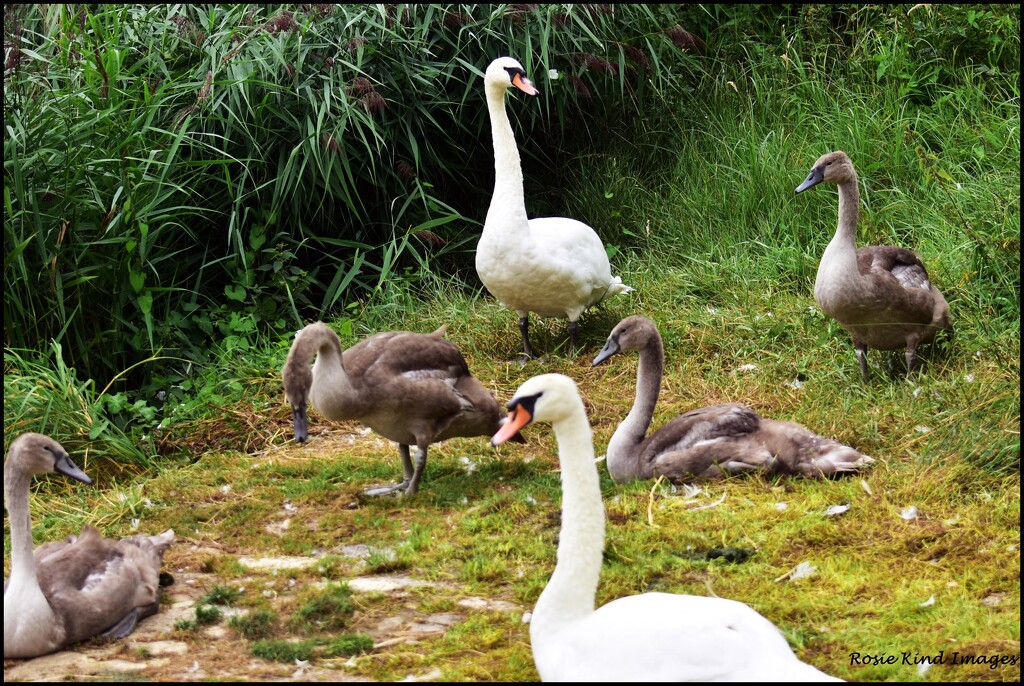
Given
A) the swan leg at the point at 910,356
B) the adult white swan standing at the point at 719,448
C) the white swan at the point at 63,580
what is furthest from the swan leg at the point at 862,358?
the white swan at the point at 63,580

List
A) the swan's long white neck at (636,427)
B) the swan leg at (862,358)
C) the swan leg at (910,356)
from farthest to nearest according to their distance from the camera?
the swan leg at (862,358) → the swan leg at (910,356) → the swan's long white neck at (636,427)

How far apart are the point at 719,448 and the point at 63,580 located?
2932 millimetres

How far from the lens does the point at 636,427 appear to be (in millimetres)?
A: 5629

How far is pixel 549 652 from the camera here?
3467 mm

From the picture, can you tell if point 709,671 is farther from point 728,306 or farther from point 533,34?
point 533,34

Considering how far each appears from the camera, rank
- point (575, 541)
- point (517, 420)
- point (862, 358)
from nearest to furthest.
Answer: point (575, 541) → point (517, 420) → point (862, 358)

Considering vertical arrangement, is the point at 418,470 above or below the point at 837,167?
below

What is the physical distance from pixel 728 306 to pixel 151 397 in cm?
379

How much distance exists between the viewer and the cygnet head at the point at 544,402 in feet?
12.1

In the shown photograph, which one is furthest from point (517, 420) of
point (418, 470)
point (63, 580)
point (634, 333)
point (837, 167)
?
point (837, 167)

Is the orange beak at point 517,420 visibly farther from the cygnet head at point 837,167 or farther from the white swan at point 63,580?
the cygnet head at point 837,167

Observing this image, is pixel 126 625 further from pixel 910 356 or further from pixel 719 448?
pixel 910 356

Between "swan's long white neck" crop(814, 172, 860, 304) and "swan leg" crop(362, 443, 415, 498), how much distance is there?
2.41 metres

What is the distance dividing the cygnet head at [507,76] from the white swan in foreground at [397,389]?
6.64ft
